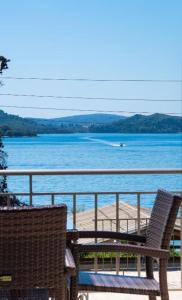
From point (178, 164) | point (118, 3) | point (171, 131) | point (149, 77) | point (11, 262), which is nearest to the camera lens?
point (11, 262)

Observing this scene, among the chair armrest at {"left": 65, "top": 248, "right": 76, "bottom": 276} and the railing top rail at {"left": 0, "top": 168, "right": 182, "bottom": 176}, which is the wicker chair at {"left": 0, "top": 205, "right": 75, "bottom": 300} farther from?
the railing top rail at {"left": 0, "top": 168, "right": 182, "bottom": 176}

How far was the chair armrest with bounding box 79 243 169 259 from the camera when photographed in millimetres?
3666

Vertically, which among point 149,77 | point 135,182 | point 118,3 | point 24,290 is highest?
point 118,3

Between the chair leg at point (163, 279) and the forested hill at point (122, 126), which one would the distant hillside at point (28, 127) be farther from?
the chair leg at point (163, 279)

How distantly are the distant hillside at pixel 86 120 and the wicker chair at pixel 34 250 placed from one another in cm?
3461

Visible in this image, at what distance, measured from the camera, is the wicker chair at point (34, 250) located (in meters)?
3.00

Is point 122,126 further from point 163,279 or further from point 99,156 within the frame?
point 163,279

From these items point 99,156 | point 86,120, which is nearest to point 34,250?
point 86,120

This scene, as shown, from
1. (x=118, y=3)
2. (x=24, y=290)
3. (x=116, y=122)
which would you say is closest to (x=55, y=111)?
(x=116, y=122)

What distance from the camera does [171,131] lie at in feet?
135

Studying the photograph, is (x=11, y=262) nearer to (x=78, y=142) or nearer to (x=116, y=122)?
(x=116, y=122)

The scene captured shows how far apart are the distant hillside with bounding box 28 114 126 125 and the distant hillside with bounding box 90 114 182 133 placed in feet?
1.78

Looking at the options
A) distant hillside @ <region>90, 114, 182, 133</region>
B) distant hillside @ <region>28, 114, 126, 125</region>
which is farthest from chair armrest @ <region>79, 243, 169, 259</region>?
distant hillside @ <region>90, 114, 182, 133</region>

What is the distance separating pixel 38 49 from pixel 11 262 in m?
40.1
